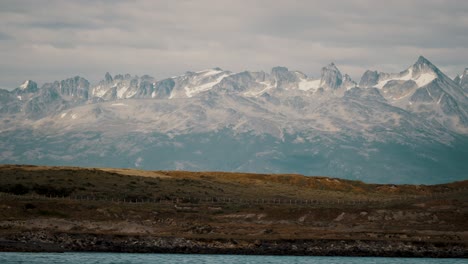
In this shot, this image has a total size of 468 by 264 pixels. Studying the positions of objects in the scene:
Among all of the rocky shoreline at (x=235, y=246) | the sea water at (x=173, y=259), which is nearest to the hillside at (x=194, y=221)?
the rocky shoreline at (x=235, y=246)

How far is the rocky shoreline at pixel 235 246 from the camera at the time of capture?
106562 millimetres

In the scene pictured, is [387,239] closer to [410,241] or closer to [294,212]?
[410,241]

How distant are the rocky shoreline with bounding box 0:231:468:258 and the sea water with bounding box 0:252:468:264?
76.9 inches

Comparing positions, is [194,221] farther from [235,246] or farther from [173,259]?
[173,259]

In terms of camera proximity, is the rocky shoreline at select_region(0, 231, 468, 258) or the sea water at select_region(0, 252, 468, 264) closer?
the sea water at select_region(0, 252, 468, 264)

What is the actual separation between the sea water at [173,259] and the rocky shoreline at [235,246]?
6.41 ft

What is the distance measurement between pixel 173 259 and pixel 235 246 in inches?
409

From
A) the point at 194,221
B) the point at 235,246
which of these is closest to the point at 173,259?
the point at 235,246

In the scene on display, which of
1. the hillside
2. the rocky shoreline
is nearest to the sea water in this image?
the rocky shoreline

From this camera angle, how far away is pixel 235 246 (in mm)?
107500

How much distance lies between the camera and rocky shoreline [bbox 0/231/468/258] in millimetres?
106562

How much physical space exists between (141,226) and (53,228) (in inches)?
499

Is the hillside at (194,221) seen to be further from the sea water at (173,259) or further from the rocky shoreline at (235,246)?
the sea water at (173,259)

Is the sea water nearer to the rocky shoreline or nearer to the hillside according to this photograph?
the rocky shoreline
